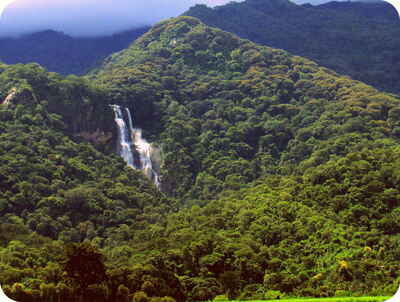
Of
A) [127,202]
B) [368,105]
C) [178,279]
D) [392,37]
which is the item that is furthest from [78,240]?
[392,37]

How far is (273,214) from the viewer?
1118 inches

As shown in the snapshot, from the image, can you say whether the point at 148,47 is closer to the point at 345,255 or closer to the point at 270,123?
Result: the point at 270,123

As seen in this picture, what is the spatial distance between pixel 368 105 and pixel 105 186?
818 inches

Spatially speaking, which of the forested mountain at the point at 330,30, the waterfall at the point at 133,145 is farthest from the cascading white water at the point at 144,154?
the forested mountain at the point at 330,30

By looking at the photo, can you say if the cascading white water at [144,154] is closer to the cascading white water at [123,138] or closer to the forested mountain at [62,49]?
the cascading white water at [123,138]

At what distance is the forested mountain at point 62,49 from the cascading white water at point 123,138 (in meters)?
30.3

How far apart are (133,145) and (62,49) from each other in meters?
→ 42.6

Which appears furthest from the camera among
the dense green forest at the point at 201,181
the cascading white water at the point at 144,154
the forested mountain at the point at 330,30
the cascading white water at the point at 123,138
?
the forested mountain at the point at 330,30

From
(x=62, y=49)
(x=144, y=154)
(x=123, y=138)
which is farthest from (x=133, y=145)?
(x=62, y=49)

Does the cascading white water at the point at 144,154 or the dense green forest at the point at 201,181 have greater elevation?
the dense green forest at the point at 201,181

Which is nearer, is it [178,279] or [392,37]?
[178,279]

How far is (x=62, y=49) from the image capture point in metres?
84.2

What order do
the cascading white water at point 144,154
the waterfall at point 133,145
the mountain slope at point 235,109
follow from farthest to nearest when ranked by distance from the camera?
1. the waterfall at point 133,145
2. the cascading white water at point 144,154
3. the mountain slope at point 235,109

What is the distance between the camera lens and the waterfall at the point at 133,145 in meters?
44.9
